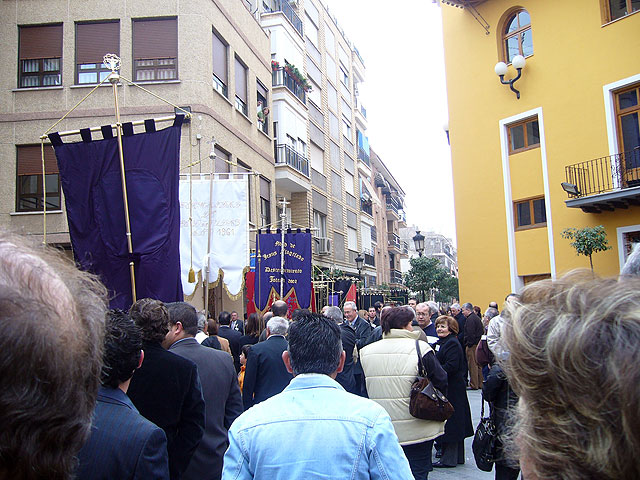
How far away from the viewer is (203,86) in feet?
57.9

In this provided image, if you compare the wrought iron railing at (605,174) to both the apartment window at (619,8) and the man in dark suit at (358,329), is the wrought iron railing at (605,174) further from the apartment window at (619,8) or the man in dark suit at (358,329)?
the man in dark suit at (358,329)

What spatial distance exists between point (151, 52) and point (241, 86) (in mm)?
4016

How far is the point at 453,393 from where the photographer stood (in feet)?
24.7

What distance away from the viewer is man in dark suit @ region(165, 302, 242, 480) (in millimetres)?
4527

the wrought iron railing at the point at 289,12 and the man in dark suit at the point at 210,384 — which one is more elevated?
the wrought iron railing at the point at 289,12

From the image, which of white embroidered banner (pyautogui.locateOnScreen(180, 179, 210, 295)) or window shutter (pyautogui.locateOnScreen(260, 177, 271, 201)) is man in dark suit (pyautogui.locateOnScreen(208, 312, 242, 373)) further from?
window shutter (pyautogui.locateOnScreen(260, 177, 271, 201))

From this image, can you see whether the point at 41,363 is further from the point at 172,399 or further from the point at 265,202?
the point at 265,202

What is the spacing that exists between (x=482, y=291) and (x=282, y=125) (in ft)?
37.1

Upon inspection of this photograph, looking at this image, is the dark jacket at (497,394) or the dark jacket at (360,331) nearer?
the dark jacket at (497,394)

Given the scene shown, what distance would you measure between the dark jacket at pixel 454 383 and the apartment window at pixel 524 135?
14633 mm

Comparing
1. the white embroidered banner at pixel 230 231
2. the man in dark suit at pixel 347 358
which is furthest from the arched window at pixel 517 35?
the man in dark suit at pixel 347 358

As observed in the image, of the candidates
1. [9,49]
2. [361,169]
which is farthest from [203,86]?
[361,169]

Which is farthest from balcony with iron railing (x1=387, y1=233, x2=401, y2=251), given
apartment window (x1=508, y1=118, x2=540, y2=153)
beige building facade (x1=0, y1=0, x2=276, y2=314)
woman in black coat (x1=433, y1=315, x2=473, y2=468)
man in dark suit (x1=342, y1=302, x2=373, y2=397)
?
woman in black coat (x1=433, y1=315, x2=473, y2=468)

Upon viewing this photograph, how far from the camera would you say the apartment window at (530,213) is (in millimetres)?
19844
